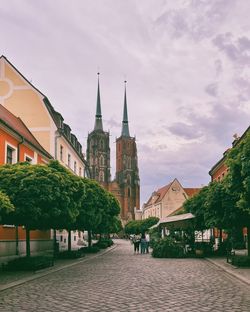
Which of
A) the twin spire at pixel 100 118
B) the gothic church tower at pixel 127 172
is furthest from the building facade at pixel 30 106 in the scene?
the gothic church tower at pixel 127 172

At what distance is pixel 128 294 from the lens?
11.3 meters

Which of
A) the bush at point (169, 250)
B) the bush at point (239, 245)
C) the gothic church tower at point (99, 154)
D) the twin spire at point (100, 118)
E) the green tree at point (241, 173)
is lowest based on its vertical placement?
the bush at point (239, 245)

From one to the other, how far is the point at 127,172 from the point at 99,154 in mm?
10857

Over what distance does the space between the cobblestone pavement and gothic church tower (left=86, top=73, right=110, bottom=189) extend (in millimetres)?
124306

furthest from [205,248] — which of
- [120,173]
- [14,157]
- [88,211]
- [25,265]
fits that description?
[120,173]

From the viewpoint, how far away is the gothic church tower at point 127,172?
141125mm

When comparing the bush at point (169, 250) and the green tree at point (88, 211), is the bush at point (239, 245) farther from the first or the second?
the green tree at point (88, 211)

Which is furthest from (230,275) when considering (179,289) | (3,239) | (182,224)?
(182,224)

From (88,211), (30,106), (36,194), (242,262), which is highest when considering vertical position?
(30,106)

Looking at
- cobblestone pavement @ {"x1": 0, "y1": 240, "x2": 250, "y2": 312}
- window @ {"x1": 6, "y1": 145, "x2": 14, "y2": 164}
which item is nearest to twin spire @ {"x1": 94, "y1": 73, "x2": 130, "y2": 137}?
window @ {"x1": 6, "y1": 145, "x2": 14, "y2": 164}

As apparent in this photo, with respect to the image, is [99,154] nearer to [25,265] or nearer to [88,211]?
[88,211]

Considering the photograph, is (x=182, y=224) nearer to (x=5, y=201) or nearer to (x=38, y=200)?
(x=38, y=200)

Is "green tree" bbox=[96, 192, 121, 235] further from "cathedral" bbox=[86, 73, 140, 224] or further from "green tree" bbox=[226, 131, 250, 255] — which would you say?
"cathedral" bbox=[86, 73, 140, 224]

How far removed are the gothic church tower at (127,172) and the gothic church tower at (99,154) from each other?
5.59 meters
